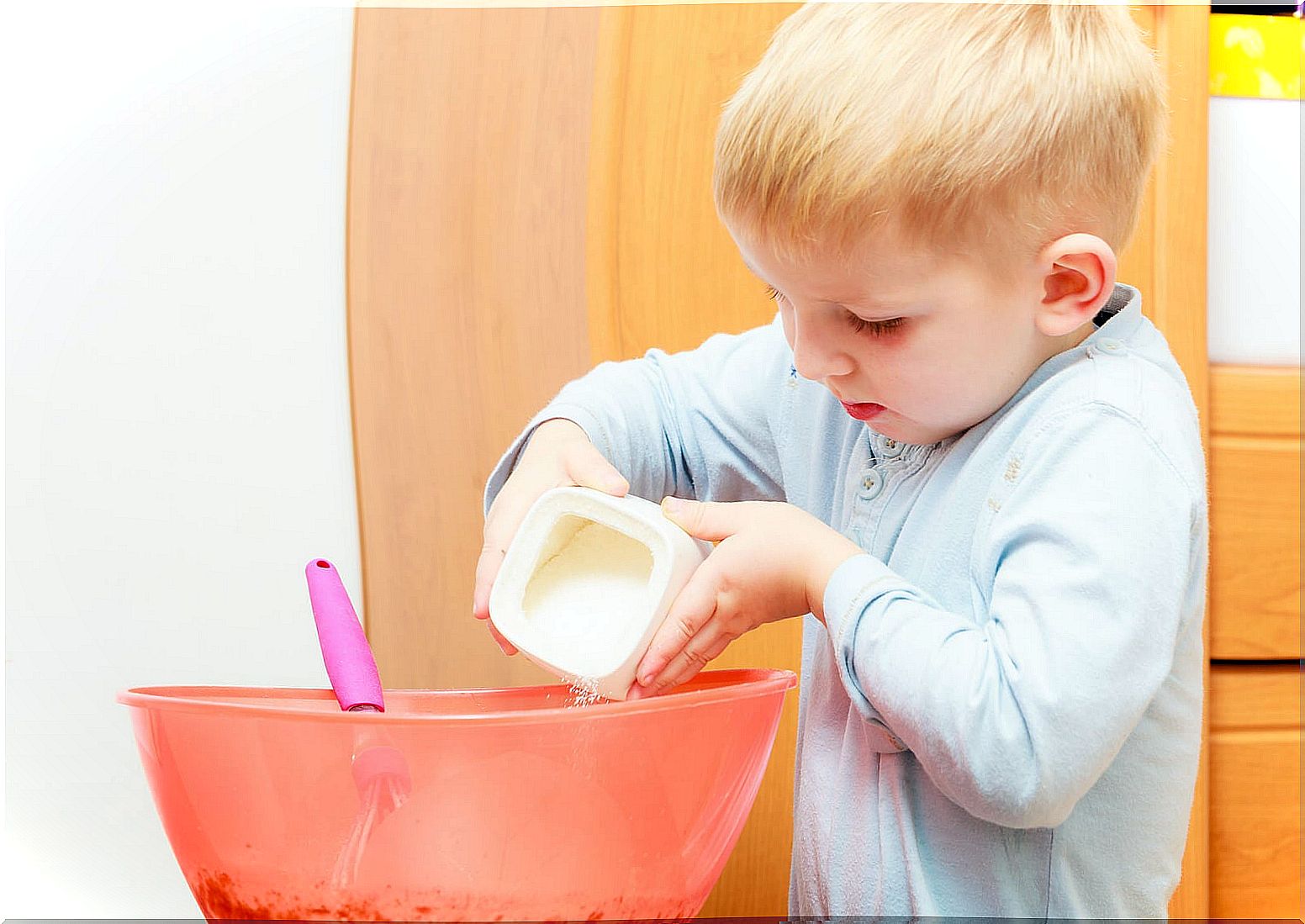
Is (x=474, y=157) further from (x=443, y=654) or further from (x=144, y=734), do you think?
(x=144, y=734)

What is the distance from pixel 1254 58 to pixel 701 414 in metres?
0.53

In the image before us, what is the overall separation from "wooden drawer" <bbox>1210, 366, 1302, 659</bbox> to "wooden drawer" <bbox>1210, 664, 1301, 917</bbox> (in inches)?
1.2

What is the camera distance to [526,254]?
897mm

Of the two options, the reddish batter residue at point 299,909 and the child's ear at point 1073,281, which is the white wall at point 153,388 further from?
the child's ear at point 1073,281

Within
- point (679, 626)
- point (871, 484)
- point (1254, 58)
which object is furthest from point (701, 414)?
point (1254, 58)

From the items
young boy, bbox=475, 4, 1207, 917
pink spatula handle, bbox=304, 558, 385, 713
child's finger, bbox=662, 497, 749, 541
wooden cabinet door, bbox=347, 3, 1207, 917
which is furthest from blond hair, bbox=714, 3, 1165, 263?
wooden cabinet door, bbox=347, 3, 1207, 917

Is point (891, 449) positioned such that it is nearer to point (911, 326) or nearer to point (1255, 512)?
point (911, 326)

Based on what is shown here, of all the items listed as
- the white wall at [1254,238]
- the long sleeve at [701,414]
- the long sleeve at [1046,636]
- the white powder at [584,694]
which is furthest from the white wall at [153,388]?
the white wall at [1254,238]

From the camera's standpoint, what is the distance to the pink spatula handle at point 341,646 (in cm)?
54

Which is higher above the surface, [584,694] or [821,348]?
[821,348]

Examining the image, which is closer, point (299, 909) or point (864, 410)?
point (299, 909)

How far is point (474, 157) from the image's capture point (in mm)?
898

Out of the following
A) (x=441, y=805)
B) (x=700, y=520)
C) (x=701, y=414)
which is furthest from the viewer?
(x=701, y=414)

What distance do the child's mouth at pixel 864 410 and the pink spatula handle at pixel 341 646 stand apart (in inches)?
9.7
